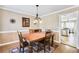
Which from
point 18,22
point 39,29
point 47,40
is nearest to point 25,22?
point 18,22

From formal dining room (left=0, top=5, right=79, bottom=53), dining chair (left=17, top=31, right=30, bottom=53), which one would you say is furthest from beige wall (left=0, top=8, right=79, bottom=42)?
dining chair (left=17, top=31, right=30, bottom=53)

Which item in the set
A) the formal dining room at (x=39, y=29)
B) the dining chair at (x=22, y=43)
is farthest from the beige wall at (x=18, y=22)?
the dining chair at (x=22, y=43)

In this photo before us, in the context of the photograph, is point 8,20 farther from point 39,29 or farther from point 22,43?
point 39,29

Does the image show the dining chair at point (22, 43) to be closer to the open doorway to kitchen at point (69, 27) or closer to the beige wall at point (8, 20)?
the beige wall at point (8, 20)

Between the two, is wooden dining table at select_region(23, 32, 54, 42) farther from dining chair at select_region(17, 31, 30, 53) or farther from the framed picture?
the framed picture

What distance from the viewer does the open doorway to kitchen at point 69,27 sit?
1747mm

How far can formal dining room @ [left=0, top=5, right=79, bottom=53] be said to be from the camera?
172 cm

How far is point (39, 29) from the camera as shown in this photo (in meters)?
1.81

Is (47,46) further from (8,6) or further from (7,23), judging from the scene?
(8,6)

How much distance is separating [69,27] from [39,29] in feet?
1.88

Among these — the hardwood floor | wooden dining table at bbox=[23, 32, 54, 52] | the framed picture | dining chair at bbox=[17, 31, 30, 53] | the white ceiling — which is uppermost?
the white ceiling

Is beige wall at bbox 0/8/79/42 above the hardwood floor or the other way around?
above

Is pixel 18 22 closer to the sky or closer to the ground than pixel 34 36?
closer to the sky

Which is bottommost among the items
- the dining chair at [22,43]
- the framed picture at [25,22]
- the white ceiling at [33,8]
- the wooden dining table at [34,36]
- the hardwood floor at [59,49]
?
the hardwood floor at [59,49]
